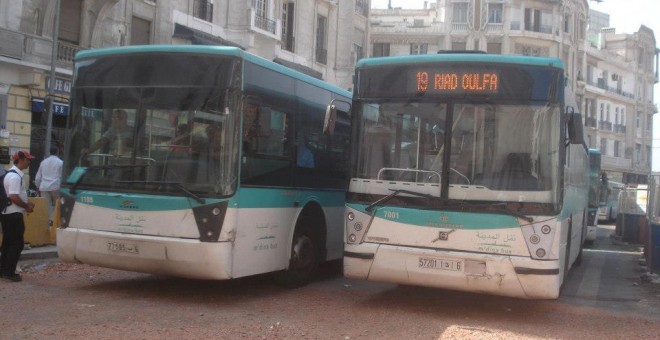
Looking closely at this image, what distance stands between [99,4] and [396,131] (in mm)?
18160

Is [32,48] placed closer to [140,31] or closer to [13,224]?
[140,31]

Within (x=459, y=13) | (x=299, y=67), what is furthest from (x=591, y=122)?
(x=299, y=67)

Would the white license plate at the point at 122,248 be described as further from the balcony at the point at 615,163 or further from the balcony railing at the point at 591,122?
the balcony at the point at 615,163

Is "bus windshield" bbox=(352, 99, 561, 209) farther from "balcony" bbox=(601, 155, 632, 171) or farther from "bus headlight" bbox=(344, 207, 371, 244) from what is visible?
"balcony" bbox=(601, 155, 632, 171)

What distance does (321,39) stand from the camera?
35.0m

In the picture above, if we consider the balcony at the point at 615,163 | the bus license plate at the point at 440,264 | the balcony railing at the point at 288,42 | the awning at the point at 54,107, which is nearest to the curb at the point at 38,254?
the bus license plate at the point at 440,264

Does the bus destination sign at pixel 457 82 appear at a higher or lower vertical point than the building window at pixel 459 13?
lower

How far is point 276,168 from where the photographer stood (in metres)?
8.86

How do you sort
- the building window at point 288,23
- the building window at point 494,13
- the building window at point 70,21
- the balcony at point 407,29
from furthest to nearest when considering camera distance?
the balcony at point 407,29
the building window at point 494,13
the building window at point 288,23
the building window at point 70,21

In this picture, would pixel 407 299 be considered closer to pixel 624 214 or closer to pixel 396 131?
pixel 396 131

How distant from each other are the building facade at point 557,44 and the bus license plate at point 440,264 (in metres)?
41.0

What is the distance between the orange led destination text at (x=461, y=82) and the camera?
791 cm

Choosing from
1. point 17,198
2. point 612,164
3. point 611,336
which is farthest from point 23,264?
point 612,164

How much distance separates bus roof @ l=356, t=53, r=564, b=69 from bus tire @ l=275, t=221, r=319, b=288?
8.47ft
